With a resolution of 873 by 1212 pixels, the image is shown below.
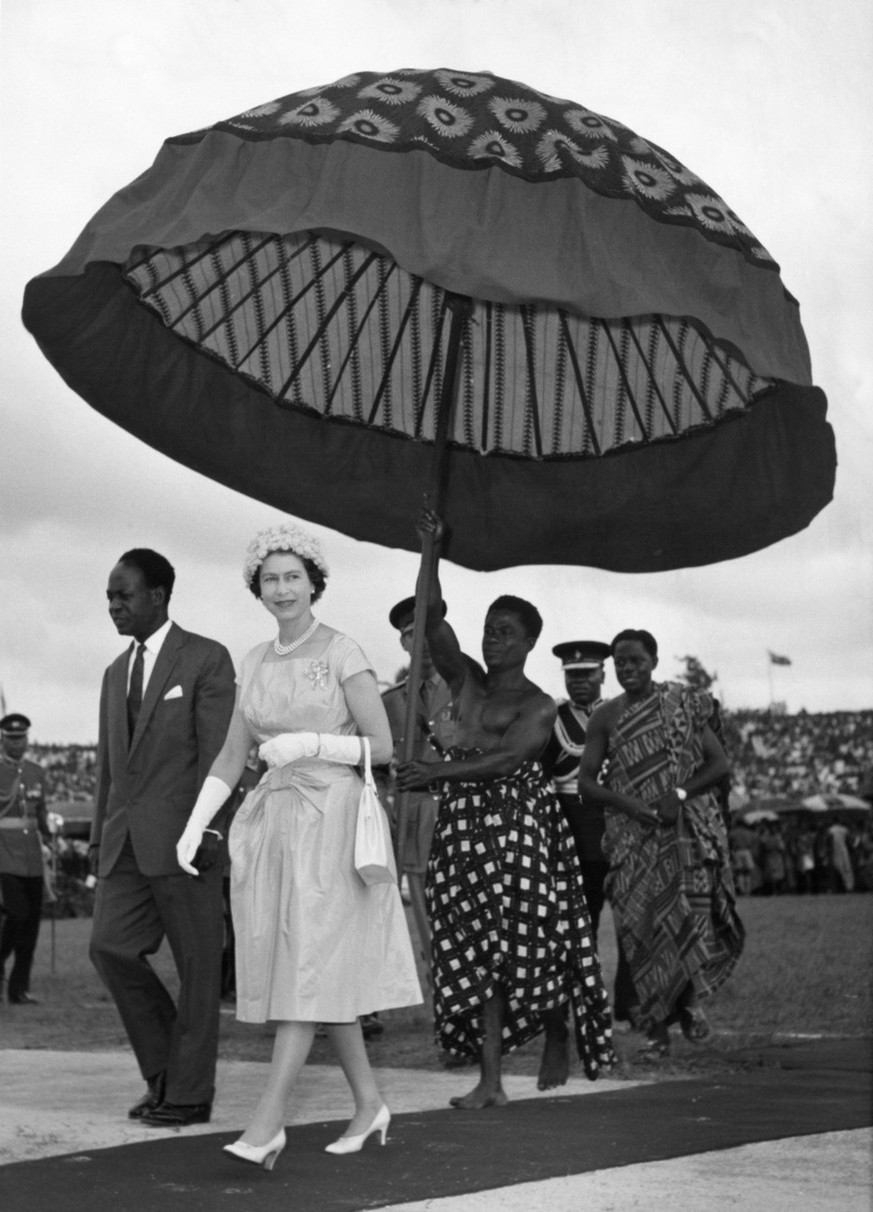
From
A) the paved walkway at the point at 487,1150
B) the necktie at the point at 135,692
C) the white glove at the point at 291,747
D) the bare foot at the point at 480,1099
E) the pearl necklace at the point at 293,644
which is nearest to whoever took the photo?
the paved walkway at the point at 487,1150

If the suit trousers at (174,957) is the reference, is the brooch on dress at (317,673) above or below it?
above

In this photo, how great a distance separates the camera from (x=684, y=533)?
7438mm

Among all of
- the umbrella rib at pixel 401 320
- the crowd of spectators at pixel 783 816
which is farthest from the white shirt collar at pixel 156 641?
the crowd of spectators at pixel 783 816

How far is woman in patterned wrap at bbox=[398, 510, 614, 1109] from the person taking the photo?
7055 mm

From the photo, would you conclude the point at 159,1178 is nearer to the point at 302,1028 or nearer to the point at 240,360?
the point at 302,1028

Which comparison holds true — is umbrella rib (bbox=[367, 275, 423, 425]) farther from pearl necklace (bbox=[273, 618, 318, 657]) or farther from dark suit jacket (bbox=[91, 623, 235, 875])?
pearl necklace (bbox=[273, 618, 318, 657])

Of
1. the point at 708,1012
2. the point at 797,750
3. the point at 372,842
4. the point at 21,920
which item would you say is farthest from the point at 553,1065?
the point at 797,750

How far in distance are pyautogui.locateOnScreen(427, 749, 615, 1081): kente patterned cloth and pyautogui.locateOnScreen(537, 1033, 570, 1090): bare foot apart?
15 cm

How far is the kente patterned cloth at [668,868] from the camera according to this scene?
8.55m

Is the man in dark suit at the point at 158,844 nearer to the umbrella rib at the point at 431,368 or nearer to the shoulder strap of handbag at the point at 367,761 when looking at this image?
the shoulder strap of handbag at the point at 367,761

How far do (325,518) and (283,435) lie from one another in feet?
1.31

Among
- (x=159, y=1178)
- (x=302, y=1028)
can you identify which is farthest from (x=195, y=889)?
(x=159, y=1178)

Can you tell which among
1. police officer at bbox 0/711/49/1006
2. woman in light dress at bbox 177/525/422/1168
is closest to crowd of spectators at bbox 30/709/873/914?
police officer at bbox 0/711/49/1006

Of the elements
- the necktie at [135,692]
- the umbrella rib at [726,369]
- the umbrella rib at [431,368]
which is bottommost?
the necktie at [135,692]
